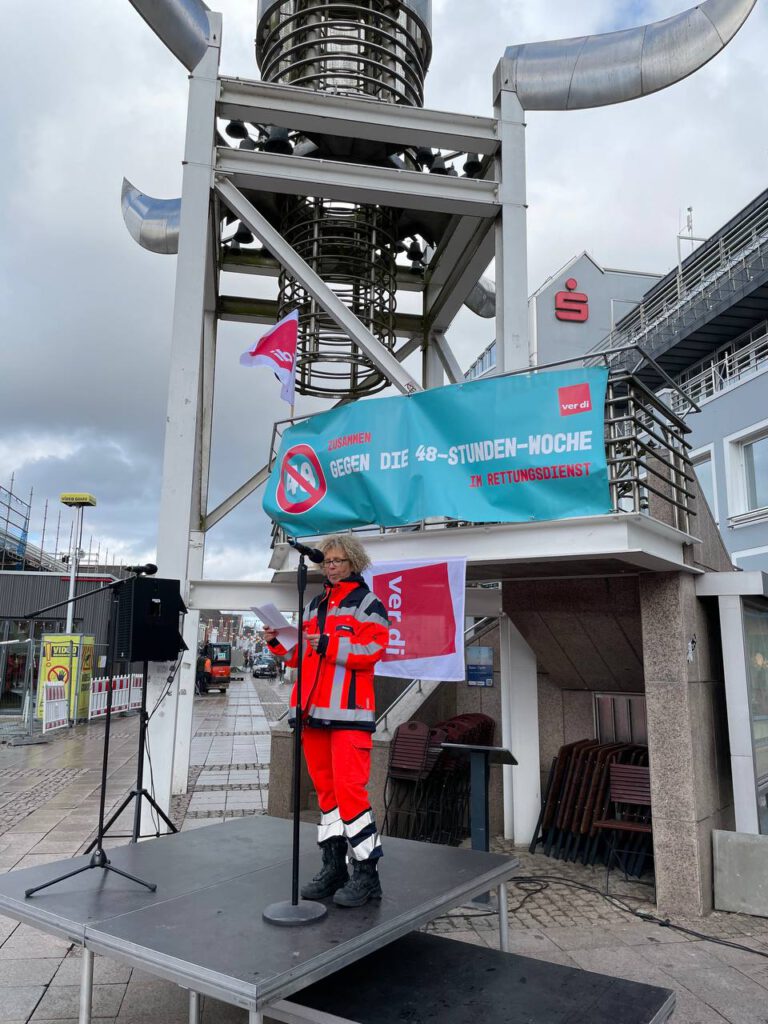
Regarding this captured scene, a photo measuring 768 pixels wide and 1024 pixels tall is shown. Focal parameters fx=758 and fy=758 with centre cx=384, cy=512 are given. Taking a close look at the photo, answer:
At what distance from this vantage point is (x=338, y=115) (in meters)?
9.02

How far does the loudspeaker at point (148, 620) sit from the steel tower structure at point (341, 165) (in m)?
1.38

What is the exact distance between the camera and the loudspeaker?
6.58 m

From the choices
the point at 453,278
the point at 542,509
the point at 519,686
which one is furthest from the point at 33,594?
the point at 542,509

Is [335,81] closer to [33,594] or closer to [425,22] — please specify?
[425,22]

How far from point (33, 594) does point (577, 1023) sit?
32.5 metres

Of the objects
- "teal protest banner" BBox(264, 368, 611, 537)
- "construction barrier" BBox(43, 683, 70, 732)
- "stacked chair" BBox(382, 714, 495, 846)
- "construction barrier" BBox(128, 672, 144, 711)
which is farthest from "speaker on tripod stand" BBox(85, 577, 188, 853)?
"construction barrier" BBox(128, 672, 144, 711)

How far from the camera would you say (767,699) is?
7.27 meters

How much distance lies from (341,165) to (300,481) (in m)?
4.09

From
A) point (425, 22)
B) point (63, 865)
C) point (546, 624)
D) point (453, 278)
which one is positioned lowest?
point (63, 865)

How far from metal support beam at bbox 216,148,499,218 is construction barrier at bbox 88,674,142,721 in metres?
15.0

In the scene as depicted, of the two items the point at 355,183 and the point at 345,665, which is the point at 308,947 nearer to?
the point at 345,665

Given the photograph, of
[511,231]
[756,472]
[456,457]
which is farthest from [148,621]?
[756,472]

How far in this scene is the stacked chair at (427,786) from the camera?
7.72 meters

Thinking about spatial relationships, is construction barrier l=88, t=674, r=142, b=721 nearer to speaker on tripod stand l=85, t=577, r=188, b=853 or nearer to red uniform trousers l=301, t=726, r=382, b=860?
speaker on tripod stand l=85, t=577, r=188, b=853
